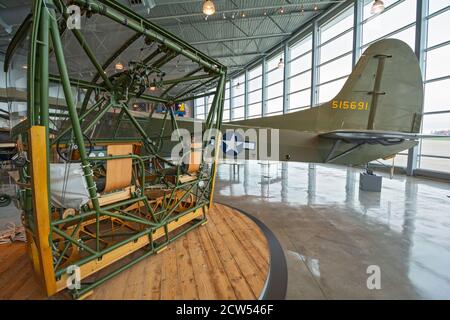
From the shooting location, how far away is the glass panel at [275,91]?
549 inches

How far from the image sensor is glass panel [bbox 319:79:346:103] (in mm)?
9648

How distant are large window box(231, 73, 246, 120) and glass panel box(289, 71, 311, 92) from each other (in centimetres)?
590

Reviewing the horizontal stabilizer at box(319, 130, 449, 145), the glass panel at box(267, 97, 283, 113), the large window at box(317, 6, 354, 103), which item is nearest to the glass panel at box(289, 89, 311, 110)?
the large window at box(317, 6, 354, 103)

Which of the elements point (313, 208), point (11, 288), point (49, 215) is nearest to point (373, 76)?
point (313, 208)

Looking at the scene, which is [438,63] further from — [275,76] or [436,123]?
[275,76]

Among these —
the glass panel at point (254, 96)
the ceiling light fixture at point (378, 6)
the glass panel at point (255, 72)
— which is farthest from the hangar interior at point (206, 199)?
the glass panel at point (255, 72)

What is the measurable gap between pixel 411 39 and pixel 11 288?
11484mm

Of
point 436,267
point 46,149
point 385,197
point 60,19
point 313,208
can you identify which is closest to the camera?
point 46,149

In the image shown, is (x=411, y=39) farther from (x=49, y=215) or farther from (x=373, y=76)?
(x=49, y=215)

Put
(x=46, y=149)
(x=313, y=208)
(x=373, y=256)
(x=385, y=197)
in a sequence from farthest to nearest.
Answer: (x=385, y=197) → (x=313, y=208) → (x=373, y=256) → (x=46, y=149)

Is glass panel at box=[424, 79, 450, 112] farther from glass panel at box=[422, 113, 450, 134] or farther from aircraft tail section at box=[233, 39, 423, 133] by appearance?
aircraft tail section at box=[233, 39, 423, 133]

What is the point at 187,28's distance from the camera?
10.8m

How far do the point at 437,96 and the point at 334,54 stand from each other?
4.74 meters

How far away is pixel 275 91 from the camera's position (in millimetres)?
14453
